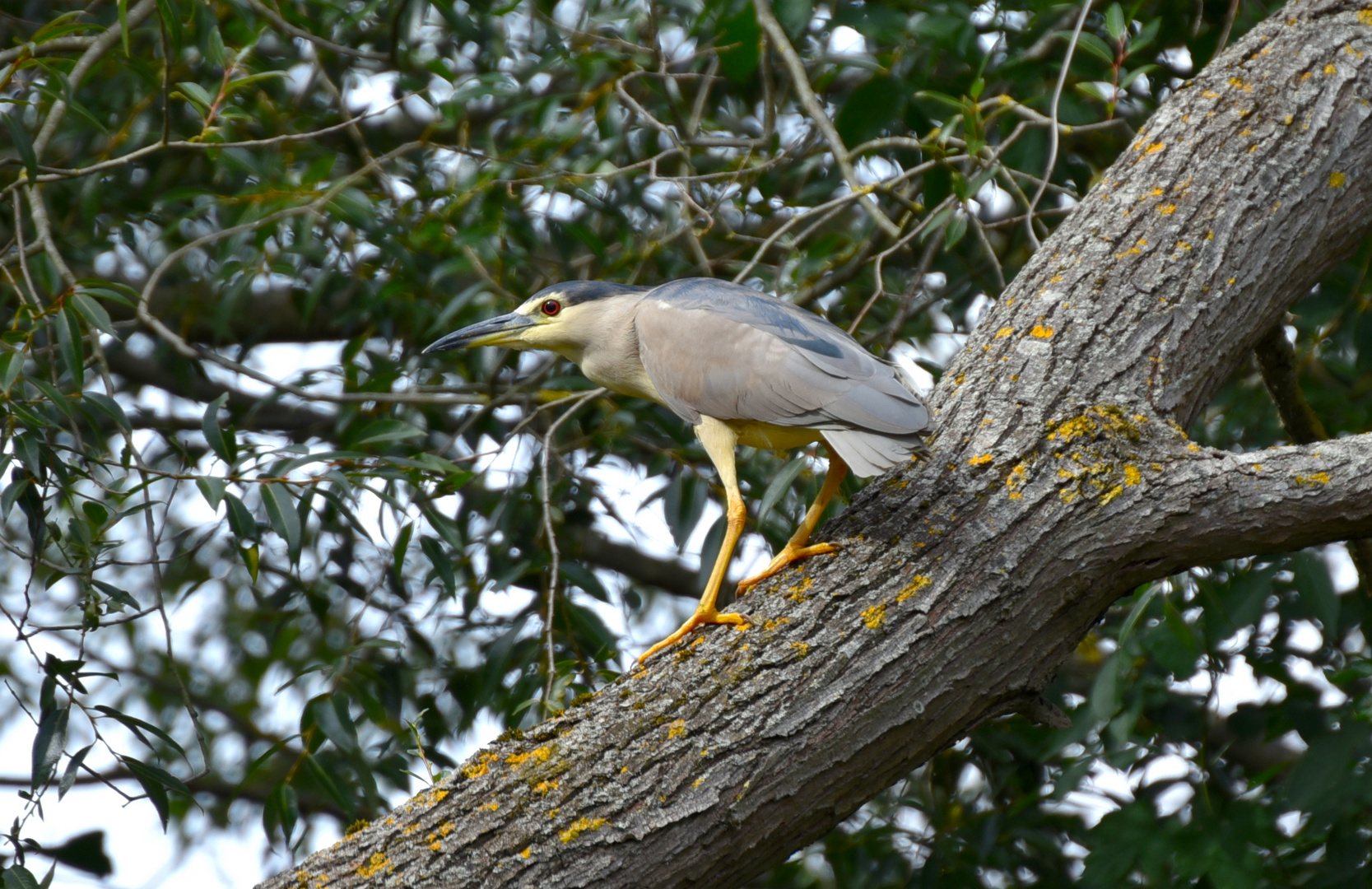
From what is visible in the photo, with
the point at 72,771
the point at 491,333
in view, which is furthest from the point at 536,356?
the point at 72,771

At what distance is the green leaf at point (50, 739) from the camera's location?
2125 mm

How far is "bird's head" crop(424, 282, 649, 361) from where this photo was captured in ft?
9.07

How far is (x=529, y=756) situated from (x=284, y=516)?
32.3 inches

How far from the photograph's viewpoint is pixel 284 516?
2381 millimetres

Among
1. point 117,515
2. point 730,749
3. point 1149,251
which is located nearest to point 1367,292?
point 1149,251

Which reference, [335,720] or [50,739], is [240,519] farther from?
[335,720]

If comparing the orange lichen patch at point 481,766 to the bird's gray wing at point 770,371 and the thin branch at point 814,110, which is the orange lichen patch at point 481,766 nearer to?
the bird's gray wing at point 770,371

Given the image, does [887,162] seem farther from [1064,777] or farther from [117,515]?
[117,515]

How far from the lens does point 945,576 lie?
6.46 feet

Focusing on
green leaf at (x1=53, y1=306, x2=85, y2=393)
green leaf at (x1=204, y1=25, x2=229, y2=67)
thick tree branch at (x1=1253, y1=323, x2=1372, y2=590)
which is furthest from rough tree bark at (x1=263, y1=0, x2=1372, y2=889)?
green leaf at (x1=204, y1=25, x2=229, y2=67)

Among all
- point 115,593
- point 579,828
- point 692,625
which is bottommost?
point 579,828

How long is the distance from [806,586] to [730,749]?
34 cm

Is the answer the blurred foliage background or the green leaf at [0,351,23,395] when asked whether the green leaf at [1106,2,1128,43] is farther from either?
the green leaf at [0,351,23,395]

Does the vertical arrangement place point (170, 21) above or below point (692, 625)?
above
